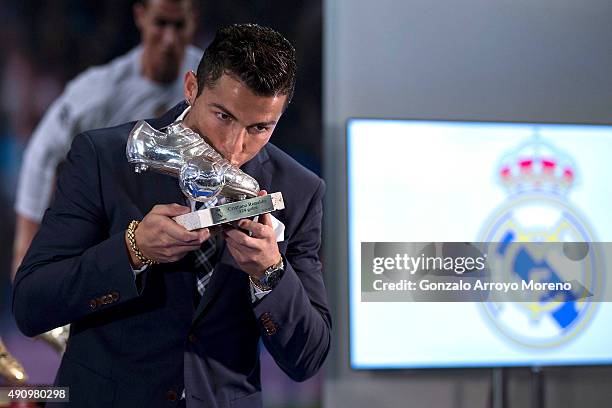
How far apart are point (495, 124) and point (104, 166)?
76.6 inches

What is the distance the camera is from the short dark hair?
54.6 inches

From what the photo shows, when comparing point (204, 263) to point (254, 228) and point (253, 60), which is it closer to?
point (254, 228)

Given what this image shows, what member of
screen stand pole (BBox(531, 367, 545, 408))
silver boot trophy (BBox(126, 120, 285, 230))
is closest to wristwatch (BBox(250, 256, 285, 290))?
silver boot trophy (BBox(126, 120, 285, 230))

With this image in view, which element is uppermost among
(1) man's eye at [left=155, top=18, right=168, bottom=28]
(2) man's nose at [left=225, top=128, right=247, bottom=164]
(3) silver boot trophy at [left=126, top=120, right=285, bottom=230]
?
(1) man's eye at [left=155, top=18, right=168, bottom=28]

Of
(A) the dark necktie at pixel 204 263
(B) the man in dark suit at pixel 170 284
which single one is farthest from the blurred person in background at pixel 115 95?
(A) the dark necktie at pixel 204 263

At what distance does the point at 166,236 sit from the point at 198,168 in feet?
0.44

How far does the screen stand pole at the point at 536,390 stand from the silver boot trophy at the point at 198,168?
2.07 metres

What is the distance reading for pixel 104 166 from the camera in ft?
4.80

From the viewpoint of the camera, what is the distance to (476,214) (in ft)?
9.91

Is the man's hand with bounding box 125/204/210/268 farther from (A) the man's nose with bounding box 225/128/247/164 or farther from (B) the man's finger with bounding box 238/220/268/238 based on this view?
(A) the man's nose with bounding box 225/128/247/164

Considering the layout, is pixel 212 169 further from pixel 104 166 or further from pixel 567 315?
pixel 567 315

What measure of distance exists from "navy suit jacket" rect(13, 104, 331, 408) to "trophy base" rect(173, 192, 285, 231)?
0.15m

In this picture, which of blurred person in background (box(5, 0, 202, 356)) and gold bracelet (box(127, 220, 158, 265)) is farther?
blurred person in background (box(5, 0, 202, 356))

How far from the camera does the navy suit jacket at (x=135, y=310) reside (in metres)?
1.39
